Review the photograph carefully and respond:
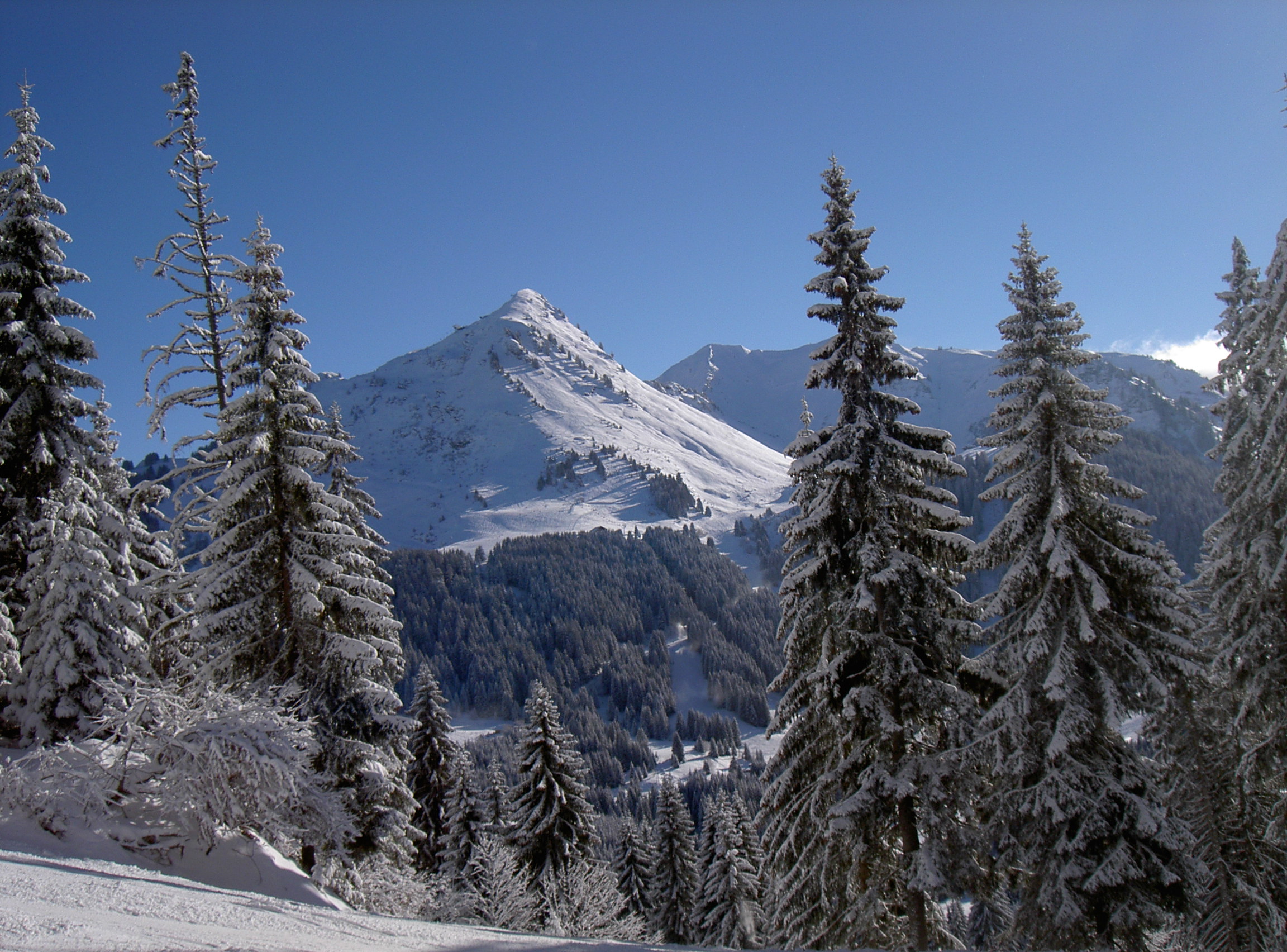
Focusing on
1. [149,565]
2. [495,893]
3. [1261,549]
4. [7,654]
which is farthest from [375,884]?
[1261,549]

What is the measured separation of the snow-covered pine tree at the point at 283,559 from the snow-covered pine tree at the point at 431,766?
15.5m

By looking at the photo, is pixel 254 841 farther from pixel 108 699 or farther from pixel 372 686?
pixel 108 699

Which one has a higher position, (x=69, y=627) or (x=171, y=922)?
(x=69, y=627)

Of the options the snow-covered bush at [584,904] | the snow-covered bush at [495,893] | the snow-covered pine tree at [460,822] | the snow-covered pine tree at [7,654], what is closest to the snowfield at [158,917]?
the snow-covered pine tree at [7,654]

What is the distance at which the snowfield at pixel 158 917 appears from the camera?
695 centimetres

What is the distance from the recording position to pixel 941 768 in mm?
12883

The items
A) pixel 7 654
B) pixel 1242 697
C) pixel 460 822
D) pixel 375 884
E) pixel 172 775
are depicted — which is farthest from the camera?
pixel 460 822

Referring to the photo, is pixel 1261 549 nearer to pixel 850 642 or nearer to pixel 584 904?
pixel 850 642

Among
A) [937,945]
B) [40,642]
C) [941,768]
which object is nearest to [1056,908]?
[937,945]

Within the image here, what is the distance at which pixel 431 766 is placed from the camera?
3294 cm

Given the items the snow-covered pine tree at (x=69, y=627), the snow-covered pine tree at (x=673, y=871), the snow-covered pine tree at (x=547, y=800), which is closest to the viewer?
the snow-covered pine tree at (x=69, y=627)

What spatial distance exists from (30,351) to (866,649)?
2103cm

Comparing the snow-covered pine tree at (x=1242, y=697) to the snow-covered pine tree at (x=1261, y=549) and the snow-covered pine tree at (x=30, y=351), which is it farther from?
the snow-covered pine tree at (x=30, y=351)

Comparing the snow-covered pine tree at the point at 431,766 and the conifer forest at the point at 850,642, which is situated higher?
the conifer forest at the point at 850,642
